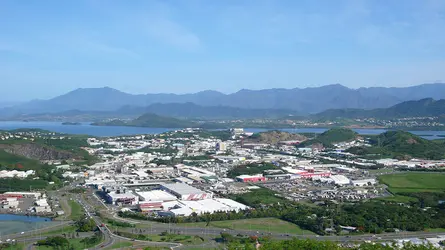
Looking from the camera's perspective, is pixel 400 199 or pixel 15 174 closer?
pixel 400 199

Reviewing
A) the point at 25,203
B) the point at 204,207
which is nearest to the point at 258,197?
the point at 204,207

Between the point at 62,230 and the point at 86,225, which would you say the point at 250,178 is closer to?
the point at 86,225

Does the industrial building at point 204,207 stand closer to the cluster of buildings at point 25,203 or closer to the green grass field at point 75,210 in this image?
the green grass field at point 75,210

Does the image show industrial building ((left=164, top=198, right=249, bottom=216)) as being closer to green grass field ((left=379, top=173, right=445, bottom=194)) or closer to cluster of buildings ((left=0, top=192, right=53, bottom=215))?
cluster of buildings ((left=0, top=192, right=53, bottom=215))

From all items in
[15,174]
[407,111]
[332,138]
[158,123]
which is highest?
[407,111]

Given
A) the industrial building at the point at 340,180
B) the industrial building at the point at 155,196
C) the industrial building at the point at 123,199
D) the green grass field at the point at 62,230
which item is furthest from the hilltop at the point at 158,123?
the green grass field at the point at 62,230

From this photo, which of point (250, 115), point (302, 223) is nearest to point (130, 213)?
point (302, 223)

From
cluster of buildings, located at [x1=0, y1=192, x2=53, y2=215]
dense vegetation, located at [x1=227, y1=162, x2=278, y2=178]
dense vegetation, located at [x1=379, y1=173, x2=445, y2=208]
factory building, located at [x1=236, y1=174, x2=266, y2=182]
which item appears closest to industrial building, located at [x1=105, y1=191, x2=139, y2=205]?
cluster of buildings, located at [x1=0, y1=192, x2=53, y2=215]
